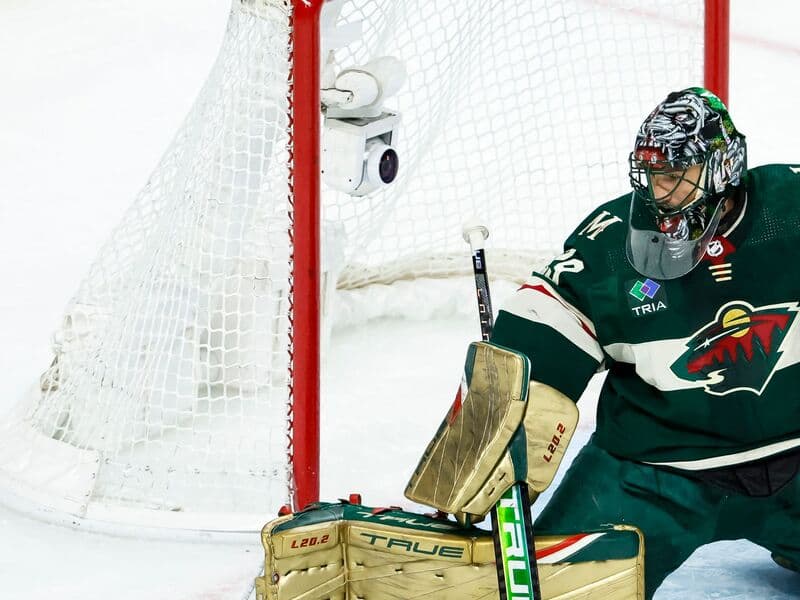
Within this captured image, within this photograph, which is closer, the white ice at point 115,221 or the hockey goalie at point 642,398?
the hockey goalie at point 642,398

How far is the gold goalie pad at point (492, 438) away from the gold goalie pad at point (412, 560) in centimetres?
5

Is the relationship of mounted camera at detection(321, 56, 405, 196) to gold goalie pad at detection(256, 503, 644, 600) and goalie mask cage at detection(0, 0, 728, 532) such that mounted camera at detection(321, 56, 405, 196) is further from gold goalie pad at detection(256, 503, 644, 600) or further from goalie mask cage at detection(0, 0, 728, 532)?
gold goalie pad at detection(256, 503, 644, 600)

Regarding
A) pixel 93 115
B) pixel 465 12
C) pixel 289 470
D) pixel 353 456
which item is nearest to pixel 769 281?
pixel 289 470

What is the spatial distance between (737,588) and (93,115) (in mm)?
3344

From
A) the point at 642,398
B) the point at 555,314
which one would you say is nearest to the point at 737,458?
the point at 642,398

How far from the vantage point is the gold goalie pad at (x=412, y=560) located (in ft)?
6.22

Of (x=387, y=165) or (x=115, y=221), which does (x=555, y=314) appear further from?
(x=115, y=221)

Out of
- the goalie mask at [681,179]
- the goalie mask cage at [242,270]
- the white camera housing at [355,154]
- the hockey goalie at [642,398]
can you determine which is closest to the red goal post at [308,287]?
the goalie mask cage at [242,270]

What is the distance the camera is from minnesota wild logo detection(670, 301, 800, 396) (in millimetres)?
1995

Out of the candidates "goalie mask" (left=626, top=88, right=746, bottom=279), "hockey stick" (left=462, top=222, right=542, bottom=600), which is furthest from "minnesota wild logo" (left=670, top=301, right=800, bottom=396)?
"hockey stick" (left=462, top=222, right=542, bottom=600)

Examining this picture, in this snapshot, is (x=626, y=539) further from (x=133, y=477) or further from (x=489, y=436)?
(x=133, y=477)

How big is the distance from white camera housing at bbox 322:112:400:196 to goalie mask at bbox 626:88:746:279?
2.38ft

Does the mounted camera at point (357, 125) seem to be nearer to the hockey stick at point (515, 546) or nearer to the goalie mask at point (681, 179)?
the goalie mask at point (681, 179)

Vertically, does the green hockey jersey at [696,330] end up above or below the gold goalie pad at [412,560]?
above
